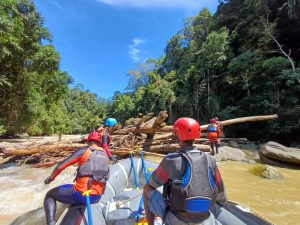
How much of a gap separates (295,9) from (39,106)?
2095 cm

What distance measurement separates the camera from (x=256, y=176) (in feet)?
27.4

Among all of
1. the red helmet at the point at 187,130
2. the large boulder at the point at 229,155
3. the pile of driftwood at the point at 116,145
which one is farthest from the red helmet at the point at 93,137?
the large boulder at the point at 229,155

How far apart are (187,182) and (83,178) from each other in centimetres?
136

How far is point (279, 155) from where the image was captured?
1024 centimetres

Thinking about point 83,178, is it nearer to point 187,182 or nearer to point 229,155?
point 187,182

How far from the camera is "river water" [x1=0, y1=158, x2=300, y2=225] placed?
5199 millimetres

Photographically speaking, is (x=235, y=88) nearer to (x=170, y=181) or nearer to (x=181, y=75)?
(x=181, y=75)

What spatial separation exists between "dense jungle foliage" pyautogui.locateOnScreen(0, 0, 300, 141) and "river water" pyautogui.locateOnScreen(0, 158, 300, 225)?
7.19 meters

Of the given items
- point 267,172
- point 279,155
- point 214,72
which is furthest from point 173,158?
point 214,72

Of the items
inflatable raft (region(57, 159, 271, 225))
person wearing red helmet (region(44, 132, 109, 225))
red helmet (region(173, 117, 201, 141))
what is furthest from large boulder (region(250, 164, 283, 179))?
red helmet (region(173, 117, 201, 141))

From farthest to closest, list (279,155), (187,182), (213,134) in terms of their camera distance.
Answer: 1. (213,134)
2. (279,155)
3. (187,182)

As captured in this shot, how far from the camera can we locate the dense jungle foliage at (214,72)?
16.3 m

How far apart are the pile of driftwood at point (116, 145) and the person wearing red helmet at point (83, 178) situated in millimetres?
6164

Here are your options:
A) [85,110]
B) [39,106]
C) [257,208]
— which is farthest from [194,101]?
[85,110]
